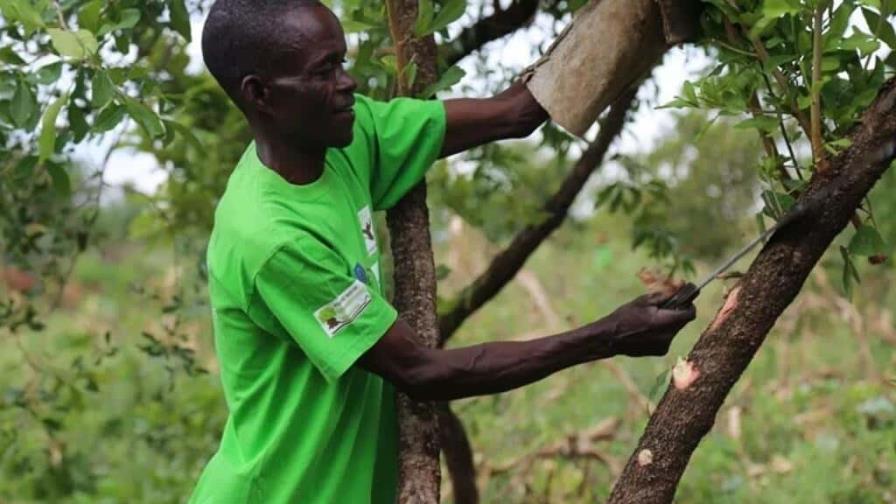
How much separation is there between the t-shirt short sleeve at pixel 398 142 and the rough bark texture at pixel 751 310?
0.59 m

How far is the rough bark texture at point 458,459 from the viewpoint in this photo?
145 inches

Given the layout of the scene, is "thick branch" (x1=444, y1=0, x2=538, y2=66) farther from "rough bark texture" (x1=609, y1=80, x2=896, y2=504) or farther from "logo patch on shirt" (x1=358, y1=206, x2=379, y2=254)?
"rough bark texture" (x1=609, y1=80, x2=896, y2=504)

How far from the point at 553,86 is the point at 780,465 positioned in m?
2.69

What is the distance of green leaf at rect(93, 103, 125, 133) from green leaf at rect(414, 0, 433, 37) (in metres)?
0.52

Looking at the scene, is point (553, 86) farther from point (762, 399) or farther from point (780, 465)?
point (762, 399)

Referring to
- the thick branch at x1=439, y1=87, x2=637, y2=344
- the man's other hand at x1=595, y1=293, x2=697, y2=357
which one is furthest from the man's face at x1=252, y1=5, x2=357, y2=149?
the thick branch at x1=439, y1=87, x2=637, y2=344

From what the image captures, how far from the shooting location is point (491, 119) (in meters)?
2.51

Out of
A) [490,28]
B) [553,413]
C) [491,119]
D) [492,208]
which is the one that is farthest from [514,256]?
[553,413]

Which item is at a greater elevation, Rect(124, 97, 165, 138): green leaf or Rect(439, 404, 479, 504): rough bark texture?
Rect(124, 97, 165, 138): green leaf

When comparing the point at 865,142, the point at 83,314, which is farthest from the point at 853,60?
the point at 83,314

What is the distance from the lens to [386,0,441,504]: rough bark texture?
225 cm

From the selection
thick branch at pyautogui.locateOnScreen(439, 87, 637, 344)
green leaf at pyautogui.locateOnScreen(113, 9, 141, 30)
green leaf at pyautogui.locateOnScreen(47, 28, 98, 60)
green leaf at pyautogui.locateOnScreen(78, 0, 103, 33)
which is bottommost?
thick branch at pyautogui.locateOnScreen(439, 87, 637, 344)

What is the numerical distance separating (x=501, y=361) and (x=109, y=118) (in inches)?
32.2

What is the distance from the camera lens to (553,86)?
2.47 meters
